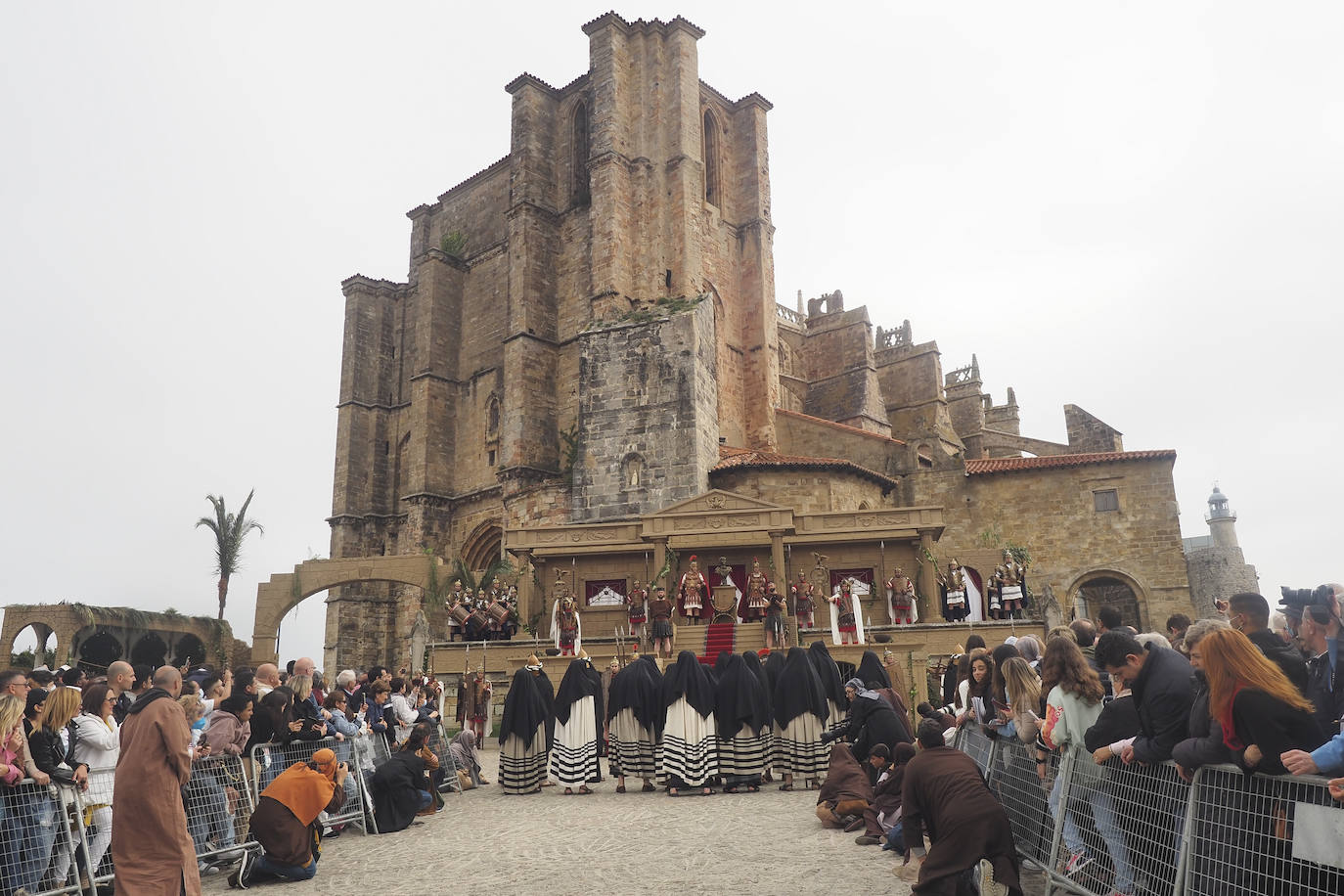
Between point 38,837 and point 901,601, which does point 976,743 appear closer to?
point 38,837

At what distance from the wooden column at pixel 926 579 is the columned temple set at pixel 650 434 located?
0.08m

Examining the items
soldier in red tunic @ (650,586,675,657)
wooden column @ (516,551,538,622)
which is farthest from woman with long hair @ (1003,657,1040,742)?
wooden column @ (516,551,538,622)

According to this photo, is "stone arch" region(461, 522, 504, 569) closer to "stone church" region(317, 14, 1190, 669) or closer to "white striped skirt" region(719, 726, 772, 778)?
"stone church" region(317, 14, 1190, 669)

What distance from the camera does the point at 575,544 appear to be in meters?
24.3

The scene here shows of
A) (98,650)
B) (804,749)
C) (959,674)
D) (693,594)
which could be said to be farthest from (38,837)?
(98,650)

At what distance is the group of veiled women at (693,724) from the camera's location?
1105 cm

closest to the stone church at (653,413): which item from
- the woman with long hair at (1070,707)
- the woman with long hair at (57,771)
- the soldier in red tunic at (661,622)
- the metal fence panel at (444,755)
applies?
the soldier in red tunic at (661,622)

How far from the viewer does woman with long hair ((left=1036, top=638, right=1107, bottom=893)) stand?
18.3ft

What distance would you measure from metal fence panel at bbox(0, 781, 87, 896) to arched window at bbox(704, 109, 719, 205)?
30760 mm

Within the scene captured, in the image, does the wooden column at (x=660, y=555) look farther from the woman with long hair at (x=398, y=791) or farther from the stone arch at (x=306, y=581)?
the woman with long hair at (x=398, y=791)

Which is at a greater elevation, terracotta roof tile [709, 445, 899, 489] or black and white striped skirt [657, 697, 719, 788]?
terracotta roof tile [709, 445, 899, 489]

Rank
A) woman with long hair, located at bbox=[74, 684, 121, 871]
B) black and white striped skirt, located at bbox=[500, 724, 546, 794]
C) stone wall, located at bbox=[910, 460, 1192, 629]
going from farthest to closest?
stone wall, located at bbox=[910, 460, 1192, 629], black and white striped skirt, located at bbox=[500, 724, 546, 794], woman with long hair, located at bbox=[74, 684, 121, 871]

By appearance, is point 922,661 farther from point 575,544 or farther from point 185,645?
point 185,645

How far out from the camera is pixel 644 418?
28.1 meters
